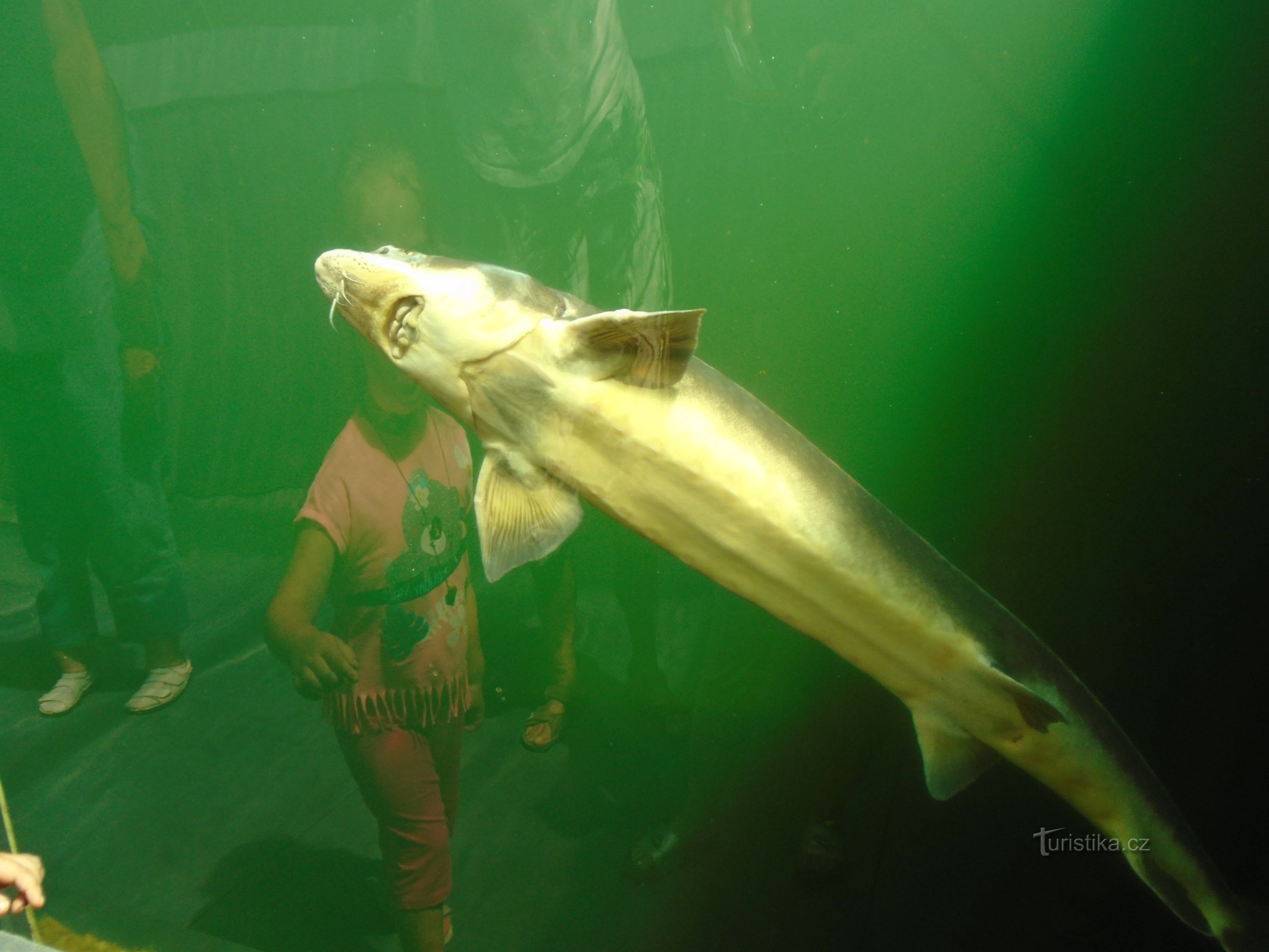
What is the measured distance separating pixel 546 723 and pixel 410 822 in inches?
16.4

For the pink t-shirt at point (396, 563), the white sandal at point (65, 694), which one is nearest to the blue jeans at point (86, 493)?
the white sandal at point (65, 694)

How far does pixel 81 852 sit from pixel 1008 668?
8.08 ft

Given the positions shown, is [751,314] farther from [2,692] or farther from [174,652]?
[2,692]

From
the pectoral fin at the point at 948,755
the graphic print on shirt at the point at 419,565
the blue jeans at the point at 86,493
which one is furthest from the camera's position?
the blue jeans at the point at 86,493

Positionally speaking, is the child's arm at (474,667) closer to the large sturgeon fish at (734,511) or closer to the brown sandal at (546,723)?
the brown sandal at (546,723)

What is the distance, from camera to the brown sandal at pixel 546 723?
1.66 metres

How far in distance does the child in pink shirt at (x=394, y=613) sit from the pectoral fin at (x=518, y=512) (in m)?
0.62

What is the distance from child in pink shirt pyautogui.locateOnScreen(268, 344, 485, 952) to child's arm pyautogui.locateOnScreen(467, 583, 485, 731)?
27 mm

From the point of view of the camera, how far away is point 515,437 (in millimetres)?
821

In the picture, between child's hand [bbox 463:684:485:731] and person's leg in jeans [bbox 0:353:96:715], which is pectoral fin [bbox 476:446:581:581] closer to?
child's hand [bbox 463:684:485:731]

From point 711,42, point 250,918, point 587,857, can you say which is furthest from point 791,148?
point 250,918

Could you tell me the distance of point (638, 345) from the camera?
0.73 metres

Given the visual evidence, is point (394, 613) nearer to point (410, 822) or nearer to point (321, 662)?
point (321, 662)

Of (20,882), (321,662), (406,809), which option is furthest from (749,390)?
(20,882)
